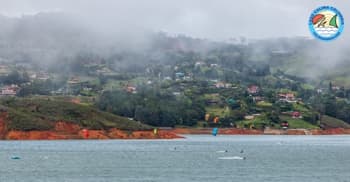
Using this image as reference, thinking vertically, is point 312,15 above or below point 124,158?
above

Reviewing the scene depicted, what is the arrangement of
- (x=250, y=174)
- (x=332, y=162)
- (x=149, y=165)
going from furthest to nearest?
(x=332, y=162)
(x=149, y=165)
(x=250, y=174)

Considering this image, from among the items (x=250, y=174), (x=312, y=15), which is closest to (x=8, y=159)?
(x=250, y=174)

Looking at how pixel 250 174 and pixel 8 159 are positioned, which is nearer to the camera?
pixel 250 174

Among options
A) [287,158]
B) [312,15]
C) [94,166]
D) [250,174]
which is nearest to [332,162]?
[287,158]

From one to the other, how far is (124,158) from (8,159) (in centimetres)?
2076

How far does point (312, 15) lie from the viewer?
205 feet

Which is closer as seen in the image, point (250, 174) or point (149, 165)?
point (250, 174)

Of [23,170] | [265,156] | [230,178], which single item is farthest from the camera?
[265,156]

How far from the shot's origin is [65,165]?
13188cm

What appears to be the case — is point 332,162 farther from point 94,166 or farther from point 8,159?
point 8,159

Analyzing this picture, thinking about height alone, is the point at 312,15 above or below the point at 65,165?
above

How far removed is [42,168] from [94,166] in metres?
8.32

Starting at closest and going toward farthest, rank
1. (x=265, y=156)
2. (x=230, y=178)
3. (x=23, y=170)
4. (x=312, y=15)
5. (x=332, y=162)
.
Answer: (x=312, y=15) < (x=230, y=178) < (x=23, y=170) < (x=332, y=162) < (x=265, y=156)

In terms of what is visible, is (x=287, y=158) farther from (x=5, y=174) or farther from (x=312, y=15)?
(x=312, y=15)
